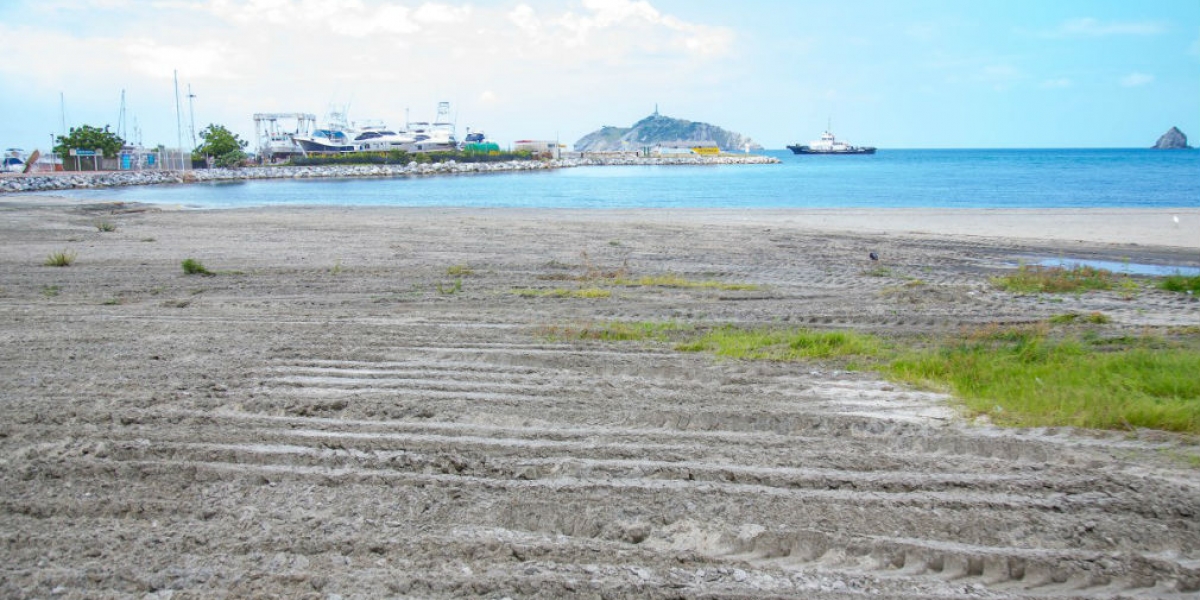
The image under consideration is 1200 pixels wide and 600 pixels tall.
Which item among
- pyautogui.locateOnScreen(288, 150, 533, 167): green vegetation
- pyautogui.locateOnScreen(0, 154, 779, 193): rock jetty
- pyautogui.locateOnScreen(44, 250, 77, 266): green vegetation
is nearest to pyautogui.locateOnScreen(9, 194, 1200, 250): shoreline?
pyautogui.locateOnScreen(44, 250, 77, 266): green vegetation

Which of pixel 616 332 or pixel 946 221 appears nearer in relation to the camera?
pixel 616 332

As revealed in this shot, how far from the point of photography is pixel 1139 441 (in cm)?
517

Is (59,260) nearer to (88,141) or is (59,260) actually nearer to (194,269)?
(194,269)

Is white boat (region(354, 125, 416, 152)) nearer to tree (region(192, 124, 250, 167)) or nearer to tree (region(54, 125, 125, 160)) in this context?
tree (region(192, 124, 250, 167))

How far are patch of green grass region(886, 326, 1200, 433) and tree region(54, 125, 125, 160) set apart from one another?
267 feet

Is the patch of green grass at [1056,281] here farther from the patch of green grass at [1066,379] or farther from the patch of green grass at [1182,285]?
the patch of green grass at [1066,379]

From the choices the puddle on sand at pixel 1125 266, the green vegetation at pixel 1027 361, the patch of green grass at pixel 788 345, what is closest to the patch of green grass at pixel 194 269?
the green vegetation at pixel 1027 361

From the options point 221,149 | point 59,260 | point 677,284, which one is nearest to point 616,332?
point 677,284

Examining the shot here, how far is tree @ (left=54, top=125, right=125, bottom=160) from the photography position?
230ft

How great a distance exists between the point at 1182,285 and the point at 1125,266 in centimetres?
307

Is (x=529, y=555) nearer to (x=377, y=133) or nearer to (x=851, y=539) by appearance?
(x=851, y=539)

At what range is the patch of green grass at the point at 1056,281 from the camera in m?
11.2

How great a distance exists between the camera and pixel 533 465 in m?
4.86

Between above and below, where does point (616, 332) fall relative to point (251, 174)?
below
